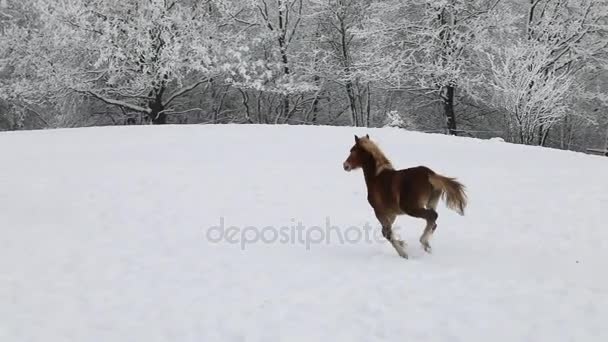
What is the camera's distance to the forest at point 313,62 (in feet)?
Answer: 64.1

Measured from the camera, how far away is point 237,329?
4480 mm

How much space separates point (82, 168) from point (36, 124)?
18979mm

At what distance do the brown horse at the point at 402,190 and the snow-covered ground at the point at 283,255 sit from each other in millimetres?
558

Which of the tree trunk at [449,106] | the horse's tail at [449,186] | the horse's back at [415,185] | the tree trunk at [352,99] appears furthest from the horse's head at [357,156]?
the tree trunk at [352,99]

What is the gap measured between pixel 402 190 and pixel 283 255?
1.84m

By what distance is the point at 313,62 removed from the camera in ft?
80.9

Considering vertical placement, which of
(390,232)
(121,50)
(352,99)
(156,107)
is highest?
(121,50)

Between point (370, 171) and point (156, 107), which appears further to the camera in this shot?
point (156, 107)

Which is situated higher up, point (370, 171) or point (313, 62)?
point (313, 62)

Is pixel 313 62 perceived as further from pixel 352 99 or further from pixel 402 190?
pixel 402 190

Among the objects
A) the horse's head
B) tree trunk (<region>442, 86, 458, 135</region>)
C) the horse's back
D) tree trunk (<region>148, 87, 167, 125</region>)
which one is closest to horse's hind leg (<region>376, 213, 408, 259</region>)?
the horse's back

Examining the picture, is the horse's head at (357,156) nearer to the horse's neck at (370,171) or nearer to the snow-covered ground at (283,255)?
the horse's neck at (370,171)

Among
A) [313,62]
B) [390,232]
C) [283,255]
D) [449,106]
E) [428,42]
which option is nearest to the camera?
[390,232]

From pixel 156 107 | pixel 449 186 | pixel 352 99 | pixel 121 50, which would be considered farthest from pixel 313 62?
pixel 449 186
